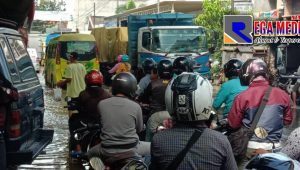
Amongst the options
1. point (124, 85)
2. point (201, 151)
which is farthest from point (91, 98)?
point (201, 151)

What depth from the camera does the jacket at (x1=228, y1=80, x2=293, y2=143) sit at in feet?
16.9

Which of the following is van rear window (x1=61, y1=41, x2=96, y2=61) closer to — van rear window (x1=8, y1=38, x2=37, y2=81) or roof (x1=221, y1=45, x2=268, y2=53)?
roof (x1=221, y1=45, x2=268, y2=53)

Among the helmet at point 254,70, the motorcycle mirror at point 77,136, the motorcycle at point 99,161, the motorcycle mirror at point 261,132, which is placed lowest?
the motorcycle mirror at point 77,136

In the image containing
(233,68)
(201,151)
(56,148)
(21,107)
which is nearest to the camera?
(201,151)

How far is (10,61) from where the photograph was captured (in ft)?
22.7

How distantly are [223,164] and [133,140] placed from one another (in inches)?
79.7

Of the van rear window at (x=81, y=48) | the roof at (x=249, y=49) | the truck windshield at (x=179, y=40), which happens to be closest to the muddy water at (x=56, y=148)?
the truck windshield at (x=179, y=40)

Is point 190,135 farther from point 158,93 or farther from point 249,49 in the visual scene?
point 249,49

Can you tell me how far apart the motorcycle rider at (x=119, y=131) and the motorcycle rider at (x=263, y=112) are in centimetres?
83

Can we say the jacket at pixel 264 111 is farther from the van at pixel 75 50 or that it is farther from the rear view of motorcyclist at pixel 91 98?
the van at pixel 75 50

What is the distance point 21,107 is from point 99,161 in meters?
1.74

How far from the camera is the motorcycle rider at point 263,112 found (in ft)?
16.9

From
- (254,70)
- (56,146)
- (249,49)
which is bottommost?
(56,146)

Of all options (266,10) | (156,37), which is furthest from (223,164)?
(266,10)
